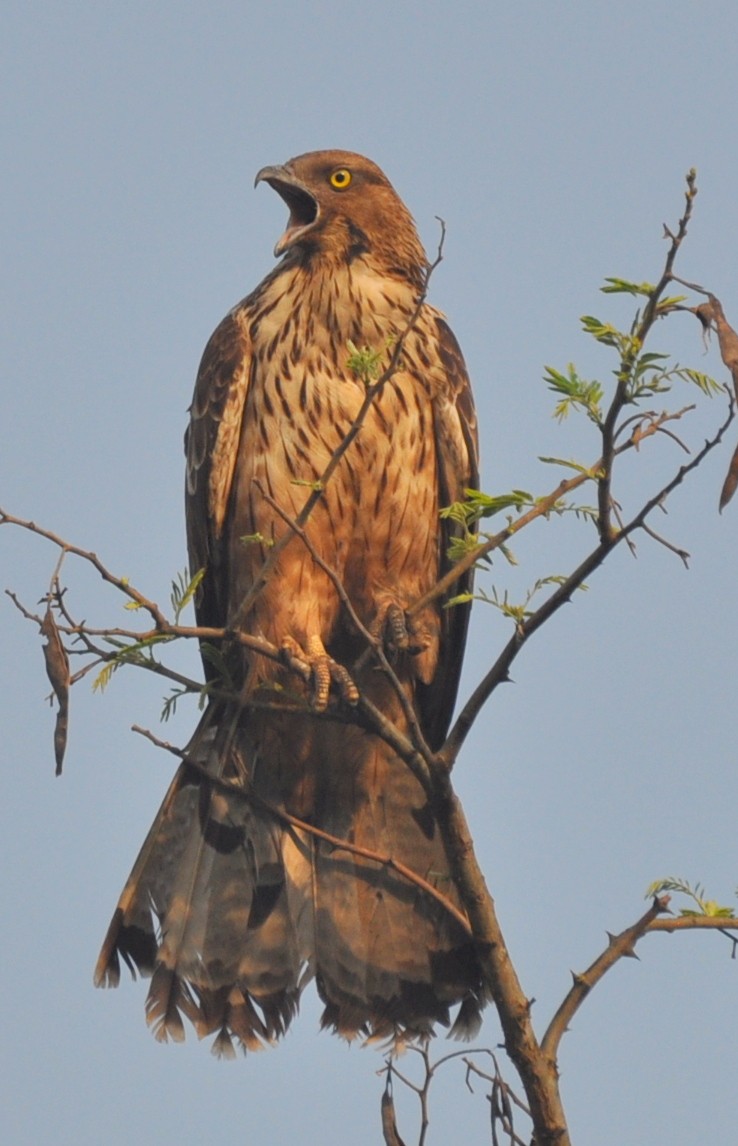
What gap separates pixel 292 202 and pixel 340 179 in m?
0.24

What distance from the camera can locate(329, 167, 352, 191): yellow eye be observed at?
7098 millimetres

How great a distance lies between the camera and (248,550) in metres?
6.51

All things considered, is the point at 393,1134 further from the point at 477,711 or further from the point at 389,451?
the point at 389,451

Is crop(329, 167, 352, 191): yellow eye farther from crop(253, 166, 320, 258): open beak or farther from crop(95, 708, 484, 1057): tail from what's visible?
crop(95, 708, 484, 1057): tail

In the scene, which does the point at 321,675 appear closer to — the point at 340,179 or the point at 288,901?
the point at 288,901

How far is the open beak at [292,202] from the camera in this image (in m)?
6.87

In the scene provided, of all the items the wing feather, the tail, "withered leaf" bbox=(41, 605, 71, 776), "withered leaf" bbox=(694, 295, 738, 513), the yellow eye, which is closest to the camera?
"withered leaf" bbox=(694, 295, 738, 513)

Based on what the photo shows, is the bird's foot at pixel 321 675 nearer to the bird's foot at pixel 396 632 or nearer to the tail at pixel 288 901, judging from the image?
the bird's foot at pixel 396 632

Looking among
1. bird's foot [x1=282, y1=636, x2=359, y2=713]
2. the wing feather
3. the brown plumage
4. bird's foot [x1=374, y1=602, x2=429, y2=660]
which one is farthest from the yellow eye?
bird's foot [x1=282, y1=636, x2=359, y2=713]

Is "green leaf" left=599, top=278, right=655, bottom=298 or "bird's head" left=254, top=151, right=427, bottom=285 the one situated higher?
"bird's head" left=254, top=151, right=427, bottom=285

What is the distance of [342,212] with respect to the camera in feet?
23.2

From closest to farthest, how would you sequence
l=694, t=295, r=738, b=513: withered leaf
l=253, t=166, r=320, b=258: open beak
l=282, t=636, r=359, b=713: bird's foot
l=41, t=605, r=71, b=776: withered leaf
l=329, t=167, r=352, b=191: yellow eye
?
l=694, t=295, r=738, b=513: withered leaf < l=41, t=605, r=71, b=776: withered leaf < l=282, t=636, r=359, b=713: bird's foot < l=253, t=166, r=320, b=258: open beak < l=329, t=167, r=352, b=191: yellow eye

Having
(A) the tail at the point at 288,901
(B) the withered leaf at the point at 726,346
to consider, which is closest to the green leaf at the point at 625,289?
(B) the withered leaf at the point at 726,346

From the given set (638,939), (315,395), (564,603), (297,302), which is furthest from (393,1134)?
(297,302)
